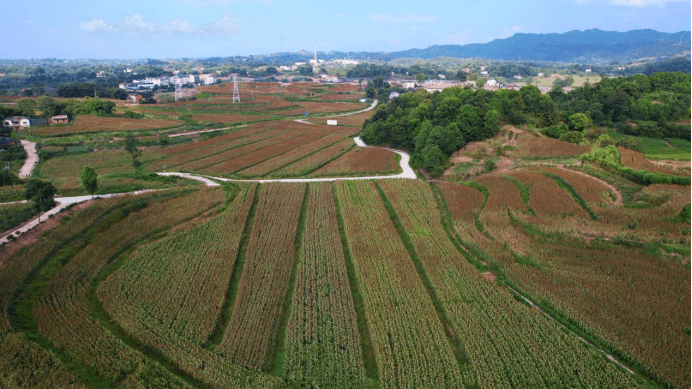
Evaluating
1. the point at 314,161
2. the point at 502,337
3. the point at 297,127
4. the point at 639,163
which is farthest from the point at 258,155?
the point at 639,163

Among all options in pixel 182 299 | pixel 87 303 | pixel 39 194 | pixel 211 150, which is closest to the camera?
pixel 87 303

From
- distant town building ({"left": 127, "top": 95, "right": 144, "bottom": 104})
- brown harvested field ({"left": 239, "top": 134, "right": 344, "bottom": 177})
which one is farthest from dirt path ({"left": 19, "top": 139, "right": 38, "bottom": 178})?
distant town building ({"left": 127, "top": 95, "right": 144, "bottom": 104})

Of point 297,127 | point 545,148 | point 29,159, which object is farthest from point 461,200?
point 29,159

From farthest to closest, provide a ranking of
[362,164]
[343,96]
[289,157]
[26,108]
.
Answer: [343,96]
[26,108]
[289,157]
[362,164]

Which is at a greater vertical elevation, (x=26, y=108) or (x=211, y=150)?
(x=26, y=108)

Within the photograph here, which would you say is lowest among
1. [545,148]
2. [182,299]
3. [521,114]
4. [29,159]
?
[182,299]

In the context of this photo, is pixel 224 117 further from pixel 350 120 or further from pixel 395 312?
pixel 395 312

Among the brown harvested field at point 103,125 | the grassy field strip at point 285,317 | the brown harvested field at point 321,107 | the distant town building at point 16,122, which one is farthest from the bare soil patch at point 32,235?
the brown harvested field at point 321,107

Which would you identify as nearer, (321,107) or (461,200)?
(461,200)

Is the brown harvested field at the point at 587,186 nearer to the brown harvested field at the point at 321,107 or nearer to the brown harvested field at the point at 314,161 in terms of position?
the brown harvested field at the point at 314,161
